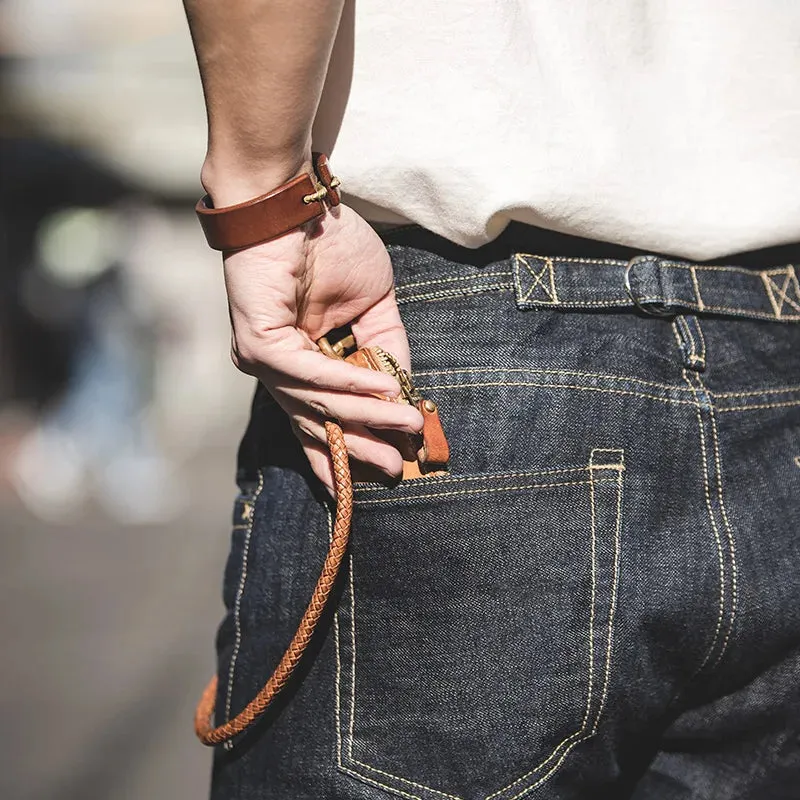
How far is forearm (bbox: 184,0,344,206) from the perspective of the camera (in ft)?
2.82

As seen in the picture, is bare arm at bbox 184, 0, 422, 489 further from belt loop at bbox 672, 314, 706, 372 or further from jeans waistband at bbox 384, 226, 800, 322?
belt loop at bbox 672, 314, 706, 372

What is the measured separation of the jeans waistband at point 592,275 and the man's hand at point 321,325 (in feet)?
0.23

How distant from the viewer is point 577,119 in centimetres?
103

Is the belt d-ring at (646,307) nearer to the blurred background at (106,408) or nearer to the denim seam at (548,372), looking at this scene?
the denim seam at (548,372)

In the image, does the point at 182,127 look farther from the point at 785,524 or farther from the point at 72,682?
the point at 785,524

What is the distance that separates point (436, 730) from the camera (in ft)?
3.39

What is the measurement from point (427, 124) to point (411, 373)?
29cm

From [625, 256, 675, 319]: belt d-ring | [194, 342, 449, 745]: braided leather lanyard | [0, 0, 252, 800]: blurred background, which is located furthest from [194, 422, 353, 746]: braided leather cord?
[0, 0, 252, 800]: blurred background

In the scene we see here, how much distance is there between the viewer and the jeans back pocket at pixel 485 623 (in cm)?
100

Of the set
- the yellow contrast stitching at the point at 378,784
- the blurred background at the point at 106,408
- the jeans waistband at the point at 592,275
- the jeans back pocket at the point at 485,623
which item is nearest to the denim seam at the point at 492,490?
the jeans back pocket at the point at 485,623

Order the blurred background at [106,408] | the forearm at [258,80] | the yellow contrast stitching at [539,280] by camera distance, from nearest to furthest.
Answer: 1. the forearm at [258,80]
2. the yellow contrast stitching at [539,280]
3. the blurred background at [106,408]

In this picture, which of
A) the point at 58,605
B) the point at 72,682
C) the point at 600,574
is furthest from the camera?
the point at 58,605

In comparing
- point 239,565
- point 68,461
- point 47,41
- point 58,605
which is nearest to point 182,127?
point 47,41

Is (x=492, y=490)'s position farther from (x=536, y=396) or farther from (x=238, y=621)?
(x=238, y=621)
